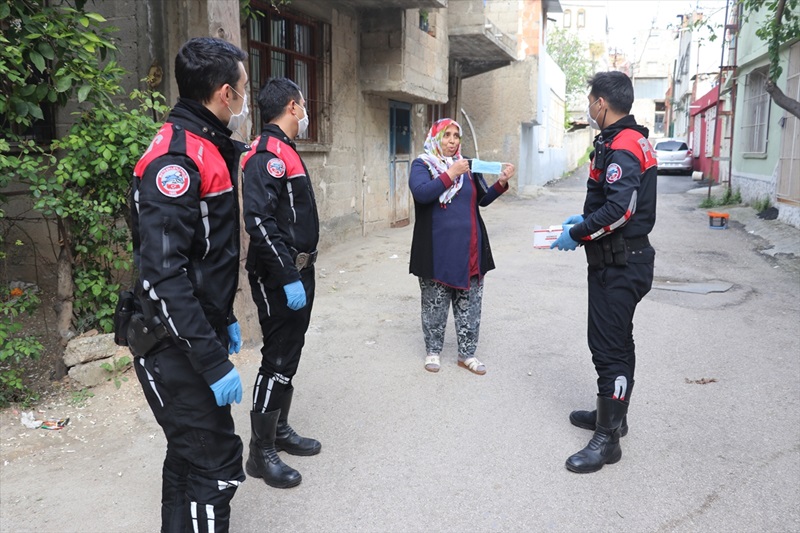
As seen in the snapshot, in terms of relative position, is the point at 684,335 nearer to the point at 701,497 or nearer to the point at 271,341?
the point at 701,497

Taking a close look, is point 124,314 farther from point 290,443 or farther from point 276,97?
point 290,443

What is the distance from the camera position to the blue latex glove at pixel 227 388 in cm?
200

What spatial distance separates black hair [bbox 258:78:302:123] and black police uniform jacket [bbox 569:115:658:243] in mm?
1599

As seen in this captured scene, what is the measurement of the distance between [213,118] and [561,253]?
7852 millimetres

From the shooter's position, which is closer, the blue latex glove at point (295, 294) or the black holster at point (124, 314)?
the black holster at point (124, 314)

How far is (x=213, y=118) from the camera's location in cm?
213

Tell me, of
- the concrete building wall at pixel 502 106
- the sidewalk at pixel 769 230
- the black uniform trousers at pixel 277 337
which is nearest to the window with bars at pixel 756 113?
the sidewalk at pixel 769 230

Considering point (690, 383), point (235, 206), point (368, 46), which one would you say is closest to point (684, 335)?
point (690, 383)

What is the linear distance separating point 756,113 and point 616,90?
13.2 m

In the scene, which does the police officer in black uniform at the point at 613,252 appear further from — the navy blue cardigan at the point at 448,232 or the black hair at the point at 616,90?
the navy blue cardigan at the point at 448,232

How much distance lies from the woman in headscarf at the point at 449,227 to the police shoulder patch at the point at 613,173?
1034mm

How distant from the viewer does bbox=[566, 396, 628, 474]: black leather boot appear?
3.28m

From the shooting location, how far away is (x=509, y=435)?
3.71 m

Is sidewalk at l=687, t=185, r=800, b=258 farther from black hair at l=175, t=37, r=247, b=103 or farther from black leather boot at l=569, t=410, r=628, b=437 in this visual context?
black hair at l=175, t=37, r=247, b=103
